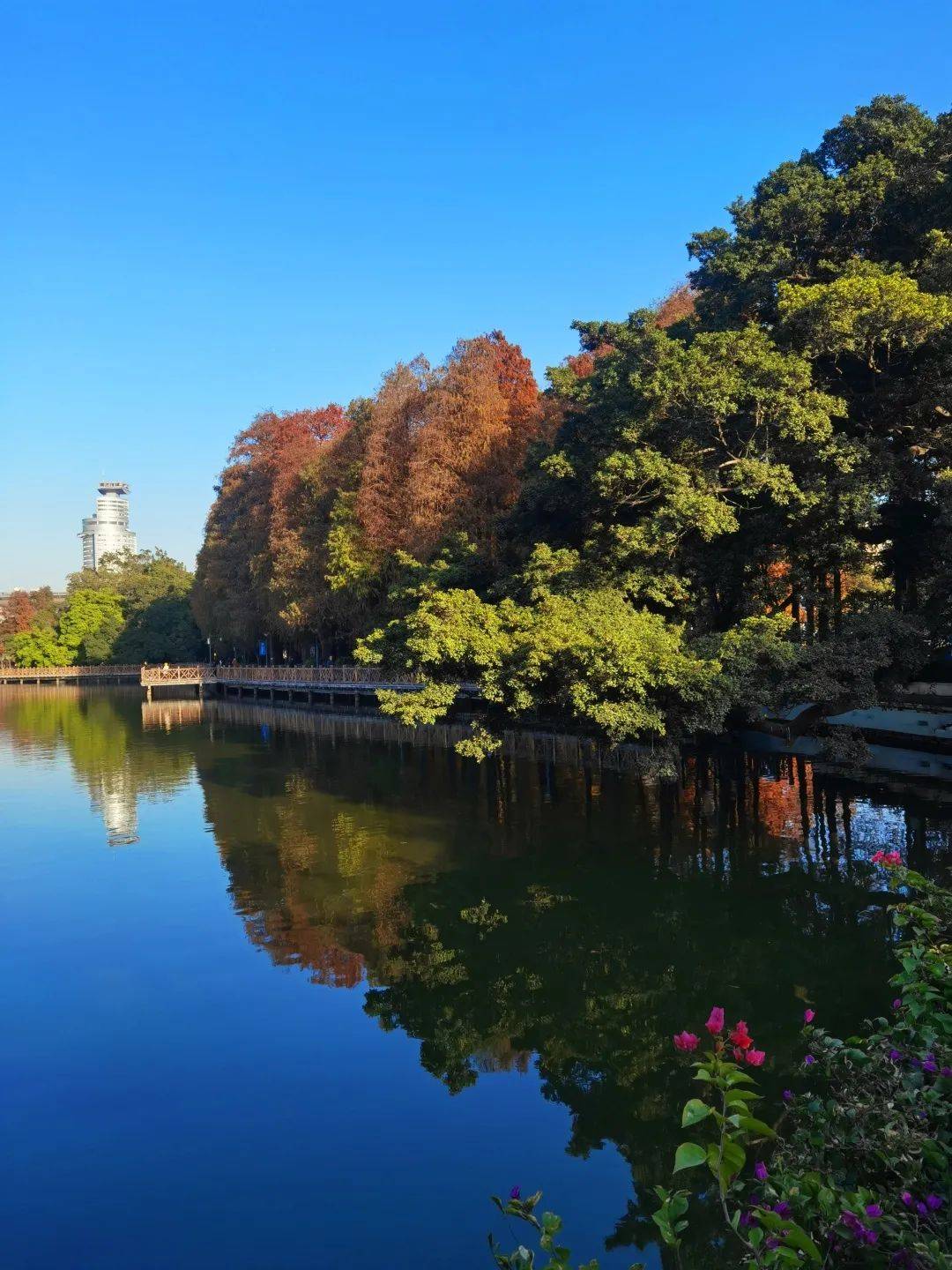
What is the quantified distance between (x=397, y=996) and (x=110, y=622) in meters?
76.6

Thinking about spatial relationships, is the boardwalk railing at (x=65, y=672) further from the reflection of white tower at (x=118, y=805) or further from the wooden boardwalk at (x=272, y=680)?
the reflection of white tower at (x=118, y=805)

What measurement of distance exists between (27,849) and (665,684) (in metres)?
12.8

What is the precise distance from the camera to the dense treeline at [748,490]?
49.0 feet

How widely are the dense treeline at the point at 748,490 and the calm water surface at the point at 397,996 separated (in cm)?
272

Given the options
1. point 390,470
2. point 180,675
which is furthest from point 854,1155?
point 180,675

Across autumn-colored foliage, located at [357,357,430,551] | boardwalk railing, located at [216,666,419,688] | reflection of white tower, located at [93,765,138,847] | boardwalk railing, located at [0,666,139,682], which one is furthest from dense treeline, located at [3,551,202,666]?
reflection of white tower, located at [93,765,138,847]

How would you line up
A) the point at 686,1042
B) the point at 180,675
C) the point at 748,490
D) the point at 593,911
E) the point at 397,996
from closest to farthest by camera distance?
the point at 686,1042
the point at 397,996
the point at 593,911
the point at 748,490
the point at 180,675

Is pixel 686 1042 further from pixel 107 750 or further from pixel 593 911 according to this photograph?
pixel 107 750

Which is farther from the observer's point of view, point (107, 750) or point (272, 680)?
point (272, 680)

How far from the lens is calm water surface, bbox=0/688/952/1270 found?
7.03 meters

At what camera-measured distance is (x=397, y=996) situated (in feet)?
35.1

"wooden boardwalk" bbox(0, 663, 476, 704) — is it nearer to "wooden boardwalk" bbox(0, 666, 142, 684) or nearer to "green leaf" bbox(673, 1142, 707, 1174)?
"wooden boardwalk" bbox(0, 666, 142, 684)

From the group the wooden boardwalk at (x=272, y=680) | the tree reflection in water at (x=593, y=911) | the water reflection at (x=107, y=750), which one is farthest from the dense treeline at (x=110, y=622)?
the tree reflection in water at (x=593, y=911)

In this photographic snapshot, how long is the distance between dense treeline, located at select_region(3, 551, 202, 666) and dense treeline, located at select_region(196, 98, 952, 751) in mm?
54258
